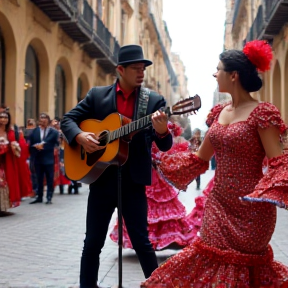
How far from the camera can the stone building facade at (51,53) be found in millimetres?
15539

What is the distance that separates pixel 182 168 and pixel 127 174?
1.32 ft

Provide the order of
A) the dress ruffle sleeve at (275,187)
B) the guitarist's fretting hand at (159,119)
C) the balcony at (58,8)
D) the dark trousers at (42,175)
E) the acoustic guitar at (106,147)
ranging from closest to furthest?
the dress ruffle sleeve at (275,187) → the guitarist's fretting hand at (159,119) → the acoustic guitar at (106,147) → the dark trousers at (42,175) → the balcony at (58,8)

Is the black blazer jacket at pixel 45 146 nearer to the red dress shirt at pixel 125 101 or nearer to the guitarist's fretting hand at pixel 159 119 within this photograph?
the red dress shirt at pixel 125 101

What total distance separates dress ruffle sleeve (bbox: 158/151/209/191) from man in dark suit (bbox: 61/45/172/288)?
0.38 feet

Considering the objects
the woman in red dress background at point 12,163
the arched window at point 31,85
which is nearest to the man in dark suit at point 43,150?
the woman in red dress background at point 12,163

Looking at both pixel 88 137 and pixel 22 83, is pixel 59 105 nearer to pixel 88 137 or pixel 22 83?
pixel 22 83

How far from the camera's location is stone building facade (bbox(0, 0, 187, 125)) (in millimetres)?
15539

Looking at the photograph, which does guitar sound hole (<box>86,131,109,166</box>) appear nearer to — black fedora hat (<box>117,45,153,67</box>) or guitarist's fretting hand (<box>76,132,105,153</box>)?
A: guitarist's fretting hand (<box>76,132,105,153</box>)

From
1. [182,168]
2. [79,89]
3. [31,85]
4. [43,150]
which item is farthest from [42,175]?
[79,89]

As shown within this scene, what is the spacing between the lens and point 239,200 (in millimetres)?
3385

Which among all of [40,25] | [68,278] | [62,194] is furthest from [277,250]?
[40,25]

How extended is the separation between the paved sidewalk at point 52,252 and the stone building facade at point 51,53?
6700 millimetres

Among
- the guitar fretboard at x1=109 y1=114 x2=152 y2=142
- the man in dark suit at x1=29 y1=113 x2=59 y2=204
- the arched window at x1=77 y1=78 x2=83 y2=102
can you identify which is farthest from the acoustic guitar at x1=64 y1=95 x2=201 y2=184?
the arched window at x1=77 y1=78 x2=83 y2=102

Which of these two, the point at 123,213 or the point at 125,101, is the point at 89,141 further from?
the point at 123,213
